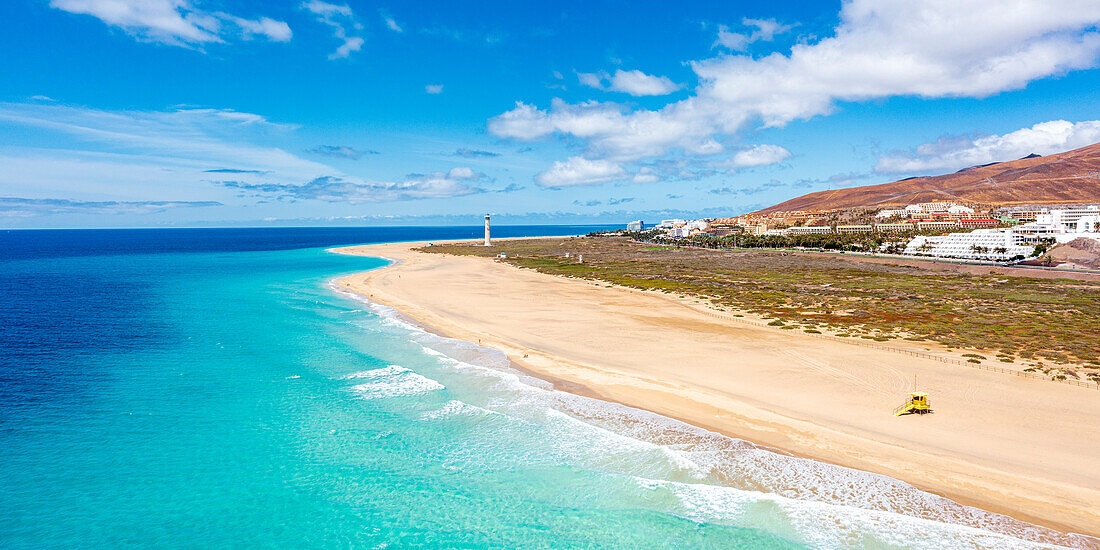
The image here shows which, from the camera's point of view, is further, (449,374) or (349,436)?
(449,374)

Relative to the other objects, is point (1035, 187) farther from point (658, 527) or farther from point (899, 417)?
point (658, 527)

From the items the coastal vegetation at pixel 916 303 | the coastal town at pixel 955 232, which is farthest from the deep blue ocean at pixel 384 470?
the coastal town at pixel 955 232

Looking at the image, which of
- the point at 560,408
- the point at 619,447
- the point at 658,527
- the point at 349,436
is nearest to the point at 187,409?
the point at 349,436

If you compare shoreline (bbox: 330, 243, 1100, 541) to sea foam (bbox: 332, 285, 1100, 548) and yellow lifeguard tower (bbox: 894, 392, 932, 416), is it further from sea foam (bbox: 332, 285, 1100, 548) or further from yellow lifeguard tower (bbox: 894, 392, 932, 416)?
yellow lifeguard tower (bbox: 894, 392, 932, 416)

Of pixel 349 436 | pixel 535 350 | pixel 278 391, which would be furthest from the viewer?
pixel 535 350

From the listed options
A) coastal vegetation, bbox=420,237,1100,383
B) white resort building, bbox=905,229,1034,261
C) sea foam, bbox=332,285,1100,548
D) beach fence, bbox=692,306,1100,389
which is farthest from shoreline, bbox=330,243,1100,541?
white resort building, bbox=905,229,1034,261
